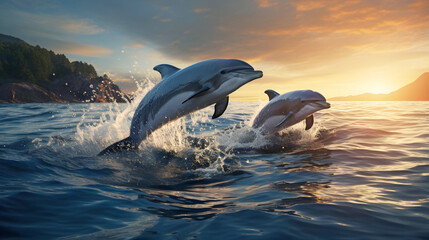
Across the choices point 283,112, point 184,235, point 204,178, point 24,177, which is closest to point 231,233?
point 184,235

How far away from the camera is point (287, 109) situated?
9836mm

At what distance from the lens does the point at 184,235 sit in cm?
291

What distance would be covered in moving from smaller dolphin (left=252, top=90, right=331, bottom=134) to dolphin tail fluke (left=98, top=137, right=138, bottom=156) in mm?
4769

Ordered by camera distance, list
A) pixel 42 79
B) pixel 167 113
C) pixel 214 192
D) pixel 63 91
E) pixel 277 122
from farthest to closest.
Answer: pixel 63 91 < pixel 42 79 < pixel 277 122 < pixel 167 113 < pixel 214 192

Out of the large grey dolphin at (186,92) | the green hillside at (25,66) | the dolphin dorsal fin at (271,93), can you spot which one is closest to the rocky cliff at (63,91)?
the green hillside at (25,66)

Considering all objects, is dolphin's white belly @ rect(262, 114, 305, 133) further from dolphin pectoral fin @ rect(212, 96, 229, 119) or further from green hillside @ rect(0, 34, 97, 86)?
green hillside @ rect(0, 34, 97, 86)

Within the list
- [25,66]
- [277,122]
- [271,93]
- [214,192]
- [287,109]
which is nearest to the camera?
[214,192]

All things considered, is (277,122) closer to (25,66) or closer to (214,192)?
(214,192)

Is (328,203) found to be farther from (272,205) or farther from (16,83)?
(16,83)

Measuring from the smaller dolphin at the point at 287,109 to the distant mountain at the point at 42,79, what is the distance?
65.2m

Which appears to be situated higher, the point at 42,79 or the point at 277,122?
the point at 42,79

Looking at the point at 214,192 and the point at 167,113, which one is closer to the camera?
the point at 214,192

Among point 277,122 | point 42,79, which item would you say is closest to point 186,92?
point 277,122

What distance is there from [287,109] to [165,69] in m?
4.97
